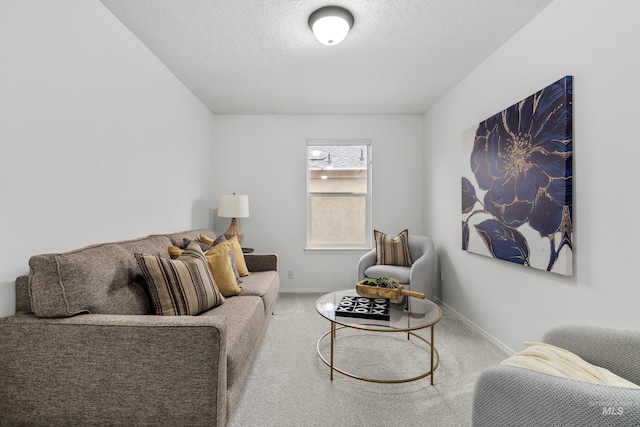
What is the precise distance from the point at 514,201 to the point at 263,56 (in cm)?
242

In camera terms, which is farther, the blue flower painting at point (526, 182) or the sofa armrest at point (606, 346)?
the blue flower painting at point (526, 182)

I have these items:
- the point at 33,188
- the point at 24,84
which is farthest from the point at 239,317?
the point at 24,84

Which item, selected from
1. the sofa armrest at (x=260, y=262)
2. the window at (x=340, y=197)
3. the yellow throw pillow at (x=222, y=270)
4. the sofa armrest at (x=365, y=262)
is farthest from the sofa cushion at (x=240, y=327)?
the window at (x=340, y=197)

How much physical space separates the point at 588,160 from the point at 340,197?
2.92 m

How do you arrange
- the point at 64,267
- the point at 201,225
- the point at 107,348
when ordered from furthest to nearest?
1. the point at 201,225
2. the point at 64,267
3. the point at 107,348

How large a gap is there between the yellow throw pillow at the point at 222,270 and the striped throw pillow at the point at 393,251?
6.11ft

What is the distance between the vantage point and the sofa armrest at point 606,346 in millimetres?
1196

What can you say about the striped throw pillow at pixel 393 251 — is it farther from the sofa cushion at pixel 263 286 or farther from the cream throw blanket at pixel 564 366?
the cream throw blanket at pixel 564 366

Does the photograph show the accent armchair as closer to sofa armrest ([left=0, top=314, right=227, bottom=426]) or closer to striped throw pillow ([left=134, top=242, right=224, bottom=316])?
sofa armrest ([left=0, top=314, right=227, bottom=426])

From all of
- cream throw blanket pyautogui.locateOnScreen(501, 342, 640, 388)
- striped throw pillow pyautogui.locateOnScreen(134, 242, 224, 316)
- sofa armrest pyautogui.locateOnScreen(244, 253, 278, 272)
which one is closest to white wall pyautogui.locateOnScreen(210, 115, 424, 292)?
sofa armrest pyautogui.locateOnScreen(244, 253, 278, 272)

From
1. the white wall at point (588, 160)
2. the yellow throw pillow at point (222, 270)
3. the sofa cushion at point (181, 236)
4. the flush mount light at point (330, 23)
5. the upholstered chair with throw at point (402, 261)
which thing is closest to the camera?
the white wall at point (588, 160)

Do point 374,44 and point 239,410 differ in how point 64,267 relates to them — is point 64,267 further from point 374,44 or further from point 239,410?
point 374,44

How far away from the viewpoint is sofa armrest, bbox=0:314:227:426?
1262 mm

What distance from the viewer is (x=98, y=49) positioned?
198 centimetres
